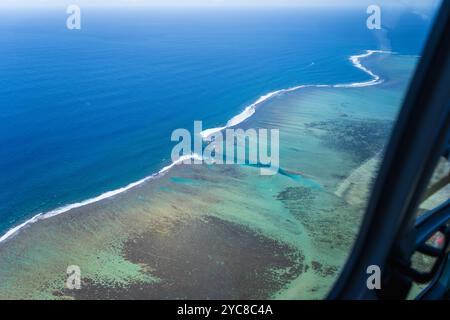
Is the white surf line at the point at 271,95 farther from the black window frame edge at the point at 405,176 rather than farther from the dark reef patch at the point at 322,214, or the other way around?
the black window frame edge at the point at 405,176

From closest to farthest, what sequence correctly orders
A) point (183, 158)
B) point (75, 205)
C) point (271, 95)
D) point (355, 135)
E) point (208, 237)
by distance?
point (208, 237), point (75, 205), point (183, 158), point (355, 135), point (271, 95)

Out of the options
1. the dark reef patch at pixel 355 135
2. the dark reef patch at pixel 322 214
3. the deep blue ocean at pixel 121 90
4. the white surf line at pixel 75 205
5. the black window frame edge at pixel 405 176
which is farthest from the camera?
the dark reef patch at pixel 355 135

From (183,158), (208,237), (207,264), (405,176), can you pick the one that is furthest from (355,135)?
(405,176)

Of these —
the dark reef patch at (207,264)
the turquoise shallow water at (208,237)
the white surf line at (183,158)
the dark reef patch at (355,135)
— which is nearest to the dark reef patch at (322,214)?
the turquoise shallow water at (208,237)

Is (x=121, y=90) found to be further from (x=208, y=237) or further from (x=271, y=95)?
(x=208, y=237)

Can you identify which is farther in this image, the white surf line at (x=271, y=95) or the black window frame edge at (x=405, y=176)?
the white surf line at (x=271, y=95)

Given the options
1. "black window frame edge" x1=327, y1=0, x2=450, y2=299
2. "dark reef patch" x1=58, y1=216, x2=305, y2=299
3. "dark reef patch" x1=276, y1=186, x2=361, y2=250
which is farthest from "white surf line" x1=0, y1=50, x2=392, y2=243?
"black window frame edge" x1=327, y1=0, x2=450, y2=299
